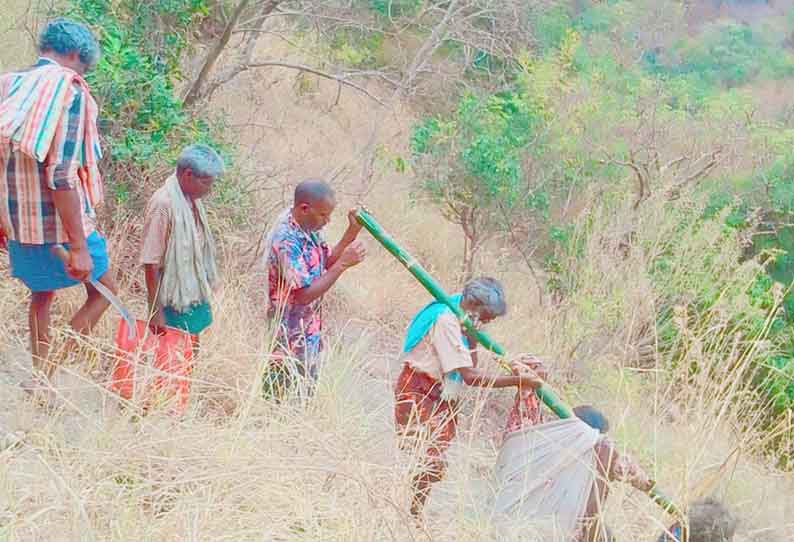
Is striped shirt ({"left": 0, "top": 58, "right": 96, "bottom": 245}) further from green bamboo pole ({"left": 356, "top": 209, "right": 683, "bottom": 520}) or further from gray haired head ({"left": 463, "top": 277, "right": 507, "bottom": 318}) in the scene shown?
gray haired head ({"left": 463, "top": 277, "right": 507, "bottom": 318})

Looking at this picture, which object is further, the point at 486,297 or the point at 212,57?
the point at 212,57

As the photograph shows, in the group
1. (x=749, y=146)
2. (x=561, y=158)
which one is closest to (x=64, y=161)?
(x=561, y=158)

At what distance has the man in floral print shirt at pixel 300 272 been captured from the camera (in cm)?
371

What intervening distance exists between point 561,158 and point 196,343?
4.83m

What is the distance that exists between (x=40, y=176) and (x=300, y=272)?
3.17 feet

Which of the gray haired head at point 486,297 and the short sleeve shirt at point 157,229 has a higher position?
the gray haired head at point 486,297

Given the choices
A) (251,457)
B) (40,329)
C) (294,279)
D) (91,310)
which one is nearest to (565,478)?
(251,457)

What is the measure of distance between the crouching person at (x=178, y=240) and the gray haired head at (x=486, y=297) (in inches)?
40.9

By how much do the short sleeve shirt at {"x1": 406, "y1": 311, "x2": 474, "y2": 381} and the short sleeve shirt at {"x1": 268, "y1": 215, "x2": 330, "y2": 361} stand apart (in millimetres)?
507

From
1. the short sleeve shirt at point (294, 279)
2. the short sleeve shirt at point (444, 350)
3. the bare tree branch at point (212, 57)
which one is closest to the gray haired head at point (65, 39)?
the short sleeve shirt at point (294, 279)

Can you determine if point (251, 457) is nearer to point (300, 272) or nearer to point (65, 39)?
point (300, 272)

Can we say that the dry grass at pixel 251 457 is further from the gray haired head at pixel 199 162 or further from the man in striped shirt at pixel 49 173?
the gray haired head at pixel 199 162

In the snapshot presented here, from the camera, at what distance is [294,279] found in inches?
146

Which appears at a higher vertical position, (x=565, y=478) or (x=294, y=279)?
(x=294, y=279)
